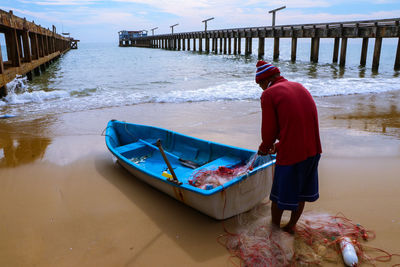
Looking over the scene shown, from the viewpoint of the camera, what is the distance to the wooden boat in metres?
3.30

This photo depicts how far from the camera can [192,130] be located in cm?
717

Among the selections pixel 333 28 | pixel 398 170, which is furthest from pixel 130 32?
pixel 398 170

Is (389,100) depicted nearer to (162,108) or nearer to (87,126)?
(162,108)

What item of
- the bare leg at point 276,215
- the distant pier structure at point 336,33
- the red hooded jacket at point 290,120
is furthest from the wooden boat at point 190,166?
the distant pier structure at point 336,33

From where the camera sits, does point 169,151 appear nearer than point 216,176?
No

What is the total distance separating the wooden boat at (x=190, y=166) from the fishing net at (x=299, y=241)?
0.88ft

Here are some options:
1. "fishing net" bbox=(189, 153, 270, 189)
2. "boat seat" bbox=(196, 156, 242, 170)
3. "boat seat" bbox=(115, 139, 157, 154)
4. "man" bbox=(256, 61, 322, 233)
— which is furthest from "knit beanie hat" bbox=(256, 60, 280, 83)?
"boat seat" bbox=(115, 139, 157, 154)

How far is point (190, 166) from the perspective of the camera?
4.68 meters

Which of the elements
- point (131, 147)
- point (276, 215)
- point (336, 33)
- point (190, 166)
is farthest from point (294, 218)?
point (336, 33)

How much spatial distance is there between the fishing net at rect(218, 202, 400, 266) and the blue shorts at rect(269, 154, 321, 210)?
1.46ft

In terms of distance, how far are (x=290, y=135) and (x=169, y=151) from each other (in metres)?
3.04

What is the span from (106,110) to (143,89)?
4.64 metres

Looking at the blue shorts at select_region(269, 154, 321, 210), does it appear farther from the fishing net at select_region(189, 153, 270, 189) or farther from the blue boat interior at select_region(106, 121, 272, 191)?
the blue boat interior at select_region(106, 121, 272, 191)

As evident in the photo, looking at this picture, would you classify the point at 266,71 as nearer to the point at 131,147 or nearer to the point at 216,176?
the point at 216,176
